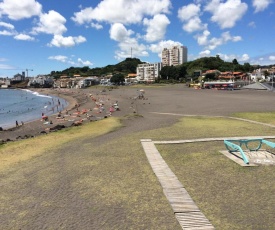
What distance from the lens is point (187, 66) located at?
15462cm

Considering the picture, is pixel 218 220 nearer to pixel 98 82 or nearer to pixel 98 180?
pixel 98 180

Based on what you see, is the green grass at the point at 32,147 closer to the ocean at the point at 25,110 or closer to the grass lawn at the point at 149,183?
the grass lawn at the point at 149,183

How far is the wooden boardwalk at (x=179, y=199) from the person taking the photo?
543 cm

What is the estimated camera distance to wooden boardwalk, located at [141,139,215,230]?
5425mm

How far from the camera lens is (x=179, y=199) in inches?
256

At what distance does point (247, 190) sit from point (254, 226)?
1.80 metres

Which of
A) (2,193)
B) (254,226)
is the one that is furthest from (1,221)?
(254,226)

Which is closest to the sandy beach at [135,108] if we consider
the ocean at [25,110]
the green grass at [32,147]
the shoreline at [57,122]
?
the shoreline at [57,122]

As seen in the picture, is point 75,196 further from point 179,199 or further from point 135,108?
point 135,108

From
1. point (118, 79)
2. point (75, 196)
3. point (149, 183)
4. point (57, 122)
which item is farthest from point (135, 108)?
point (118, 79)

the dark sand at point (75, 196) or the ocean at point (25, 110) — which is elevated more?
the dark sand at point (75, 196)

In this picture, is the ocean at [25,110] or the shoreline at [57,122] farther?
the ocean at [25,110]

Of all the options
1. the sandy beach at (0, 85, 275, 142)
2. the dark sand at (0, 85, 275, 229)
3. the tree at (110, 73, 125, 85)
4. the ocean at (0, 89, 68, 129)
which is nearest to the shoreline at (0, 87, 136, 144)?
the sandy beach at (0, 85, 275, 142)

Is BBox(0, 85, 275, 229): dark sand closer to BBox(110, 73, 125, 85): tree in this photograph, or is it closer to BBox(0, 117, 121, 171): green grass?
BBox(0, 117, 121, 171): green grass
